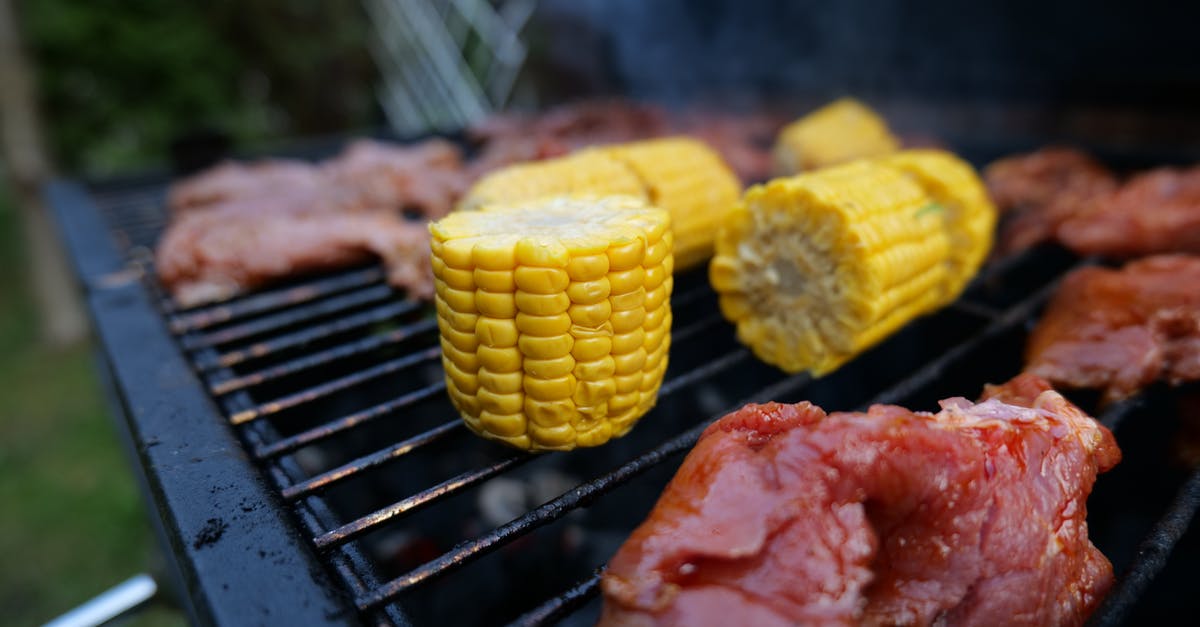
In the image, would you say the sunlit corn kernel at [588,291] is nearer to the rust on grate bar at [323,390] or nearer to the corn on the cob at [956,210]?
the rust on grate bar at [323,390]

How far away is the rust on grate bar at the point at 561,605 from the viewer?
123 cm

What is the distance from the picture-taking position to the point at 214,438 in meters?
1.67

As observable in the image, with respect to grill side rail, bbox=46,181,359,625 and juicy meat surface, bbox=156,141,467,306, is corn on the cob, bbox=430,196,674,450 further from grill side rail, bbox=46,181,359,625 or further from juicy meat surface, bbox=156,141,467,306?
juicy meat surface, bbox=156,141,467,306

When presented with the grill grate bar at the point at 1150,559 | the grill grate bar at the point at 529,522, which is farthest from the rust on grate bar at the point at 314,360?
the grill grate bar at the point at 1150,559

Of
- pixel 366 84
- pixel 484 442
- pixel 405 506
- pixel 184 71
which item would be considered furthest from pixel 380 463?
pixel 366 84

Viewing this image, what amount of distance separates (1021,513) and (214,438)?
1.78 meters

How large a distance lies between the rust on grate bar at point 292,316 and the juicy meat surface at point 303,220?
112 millimetres

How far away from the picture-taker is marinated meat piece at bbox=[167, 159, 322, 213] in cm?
365

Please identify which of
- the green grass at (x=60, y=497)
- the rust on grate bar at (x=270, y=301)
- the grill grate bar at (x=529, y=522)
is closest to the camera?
the grill grate bar at (x=529, y=522)

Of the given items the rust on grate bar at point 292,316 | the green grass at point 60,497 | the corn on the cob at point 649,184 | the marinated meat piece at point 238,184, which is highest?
the corn on the cob at point 649,184

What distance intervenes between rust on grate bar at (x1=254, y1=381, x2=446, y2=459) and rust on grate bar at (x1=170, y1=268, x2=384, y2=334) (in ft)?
2.84

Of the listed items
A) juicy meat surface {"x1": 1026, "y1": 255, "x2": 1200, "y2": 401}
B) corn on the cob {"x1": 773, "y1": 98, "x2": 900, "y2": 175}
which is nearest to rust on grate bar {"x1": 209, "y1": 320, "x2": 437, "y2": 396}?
juicy meat surface {"x1": 1026, "y1": 255, "x2": 1200, "y2": 401}

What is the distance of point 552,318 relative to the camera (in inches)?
61.1

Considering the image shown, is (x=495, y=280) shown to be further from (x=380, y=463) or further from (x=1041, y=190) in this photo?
(x=1041, y=190)
